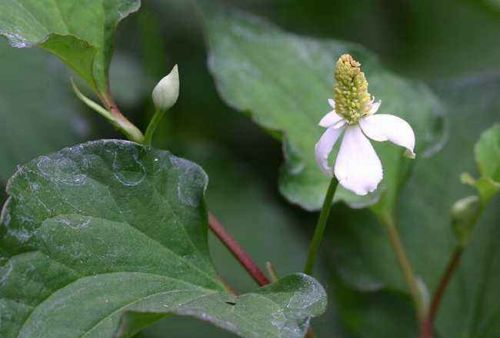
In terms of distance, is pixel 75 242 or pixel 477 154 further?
pixel 477 154

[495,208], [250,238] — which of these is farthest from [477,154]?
[250,238]

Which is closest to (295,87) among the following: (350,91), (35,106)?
(350,91)

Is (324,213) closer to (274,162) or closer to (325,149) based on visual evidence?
(325,149)

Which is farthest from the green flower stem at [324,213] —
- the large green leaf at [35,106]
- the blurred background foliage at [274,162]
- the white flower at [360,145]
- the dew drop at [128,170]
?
the large green leaf at [35,106]

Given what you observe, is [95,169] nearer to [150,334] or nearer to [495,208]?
[150,334]

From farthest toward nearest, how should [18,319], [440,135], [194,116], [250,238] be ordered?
1. [194,116]
2. [250,238]
3. [440,135]
4. [18,319]

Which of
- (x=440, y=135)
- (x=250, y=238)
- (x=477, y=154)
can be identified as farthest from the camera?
(x=250, y=238)
